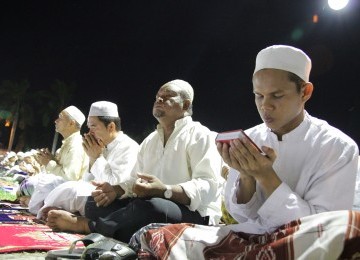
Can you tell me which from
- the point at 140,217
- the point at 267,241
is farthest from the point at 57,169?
the point at 267,241

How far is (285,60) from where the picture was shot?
2.42 m

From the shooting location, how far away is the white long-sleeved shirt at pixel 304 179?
2.11 metres

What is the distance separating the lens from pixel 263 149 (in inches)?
82.2

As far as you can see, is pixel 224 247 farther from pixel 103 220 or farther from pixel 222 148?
pixel 103 220

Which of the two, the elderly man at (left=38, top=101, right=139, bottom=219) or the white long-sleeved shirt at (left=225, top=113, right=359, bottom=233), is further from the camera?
the elderly man at (left=38, top=101, right=139, bottom=219)

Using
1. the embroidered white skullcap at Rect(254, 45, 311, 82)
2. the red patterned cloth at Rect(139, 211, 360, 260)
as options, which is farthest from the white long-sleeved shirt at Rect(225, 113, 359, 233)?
the embroidered white skullcap at Rect(254, 45, 311, 82)

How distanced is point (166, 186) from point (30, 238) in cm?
123

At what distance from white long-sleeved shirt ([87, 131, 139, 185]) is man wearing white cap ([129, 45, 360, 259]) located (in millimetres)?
2067

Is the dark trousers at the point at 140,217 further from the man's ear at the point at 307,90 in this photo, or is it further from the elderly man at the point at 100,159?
the man's ear at the point at 307,90

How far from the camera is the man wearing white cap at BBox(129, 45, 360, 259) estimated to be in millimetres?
1892

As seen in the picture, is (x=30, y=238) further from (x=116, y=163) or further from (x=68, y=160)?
(x=68, y=160)

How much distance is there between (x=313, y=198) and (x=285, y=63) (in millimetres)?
790

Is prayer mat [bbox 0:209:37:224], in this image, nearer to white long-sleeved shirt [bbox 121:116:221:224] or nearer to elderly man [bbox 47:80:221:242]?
elderly man [bbox 47:80:221:242]

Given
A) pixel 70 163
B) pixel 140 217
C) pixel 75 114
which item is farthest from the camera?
pixel 75 114
